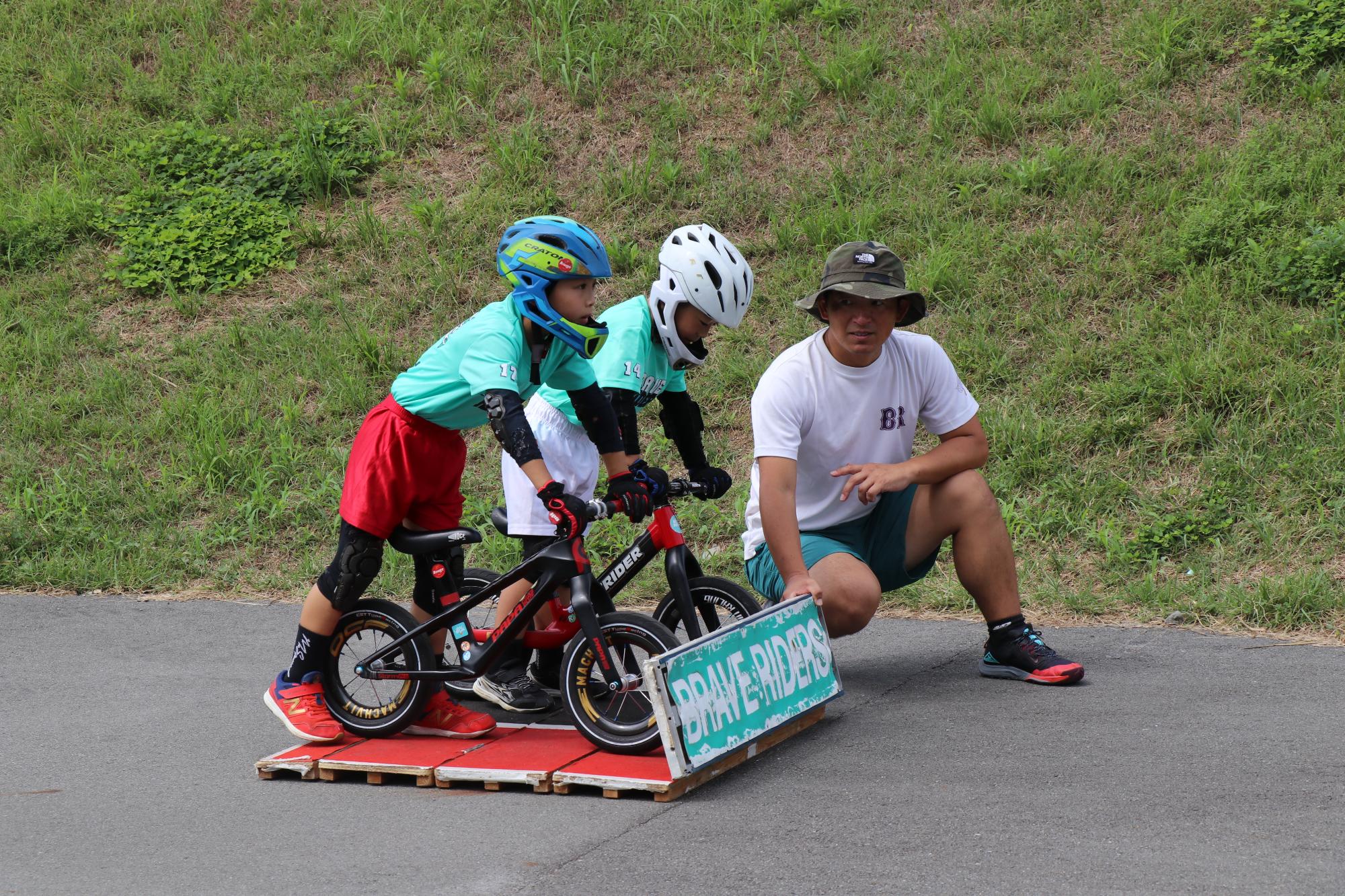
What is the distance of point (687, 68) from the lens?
12.0 meters

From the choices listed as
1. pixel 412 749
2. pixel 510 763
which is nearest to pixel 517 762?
pixel 510 763

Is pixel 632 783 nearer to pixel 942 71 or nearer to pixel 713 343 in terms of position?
pixel 713 343

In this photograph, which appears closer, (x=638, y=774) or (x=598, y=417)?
(x=638, y=774)

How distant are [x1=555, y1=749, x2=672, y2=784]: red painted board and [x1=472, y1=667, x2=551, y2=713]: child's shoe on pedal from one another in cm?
81

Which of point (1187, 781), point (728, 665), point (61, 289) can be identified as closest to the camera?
point (1187, 781)

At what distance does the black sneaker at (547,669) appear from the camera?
548 cm

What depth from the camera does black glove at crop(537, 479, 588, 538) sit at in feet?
14.4

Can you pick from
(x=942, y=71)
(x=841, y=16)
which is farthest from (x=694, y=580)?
(x=841, y=16)

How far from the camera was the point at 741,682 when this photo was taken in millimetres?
4422

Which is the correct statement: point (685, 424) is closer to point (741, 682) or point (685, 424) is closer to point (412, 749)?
point (741, 682)

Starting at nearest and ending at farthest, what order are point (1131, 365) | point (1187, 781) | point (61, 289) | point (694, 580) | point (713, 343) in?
point (1187, 781) < point (694, 580) < point (1131, 365) < point (713, 343) < point (61, 289)

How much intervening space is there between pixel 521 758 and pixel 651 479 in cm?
115

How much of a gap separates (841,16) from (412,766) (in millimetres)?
9257

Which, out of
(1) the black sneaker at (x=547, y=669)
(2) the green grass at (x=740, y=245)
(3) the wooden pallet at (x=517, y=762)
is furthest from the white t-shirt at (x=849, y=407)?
(2) the green grass at (x=740, y=245)
